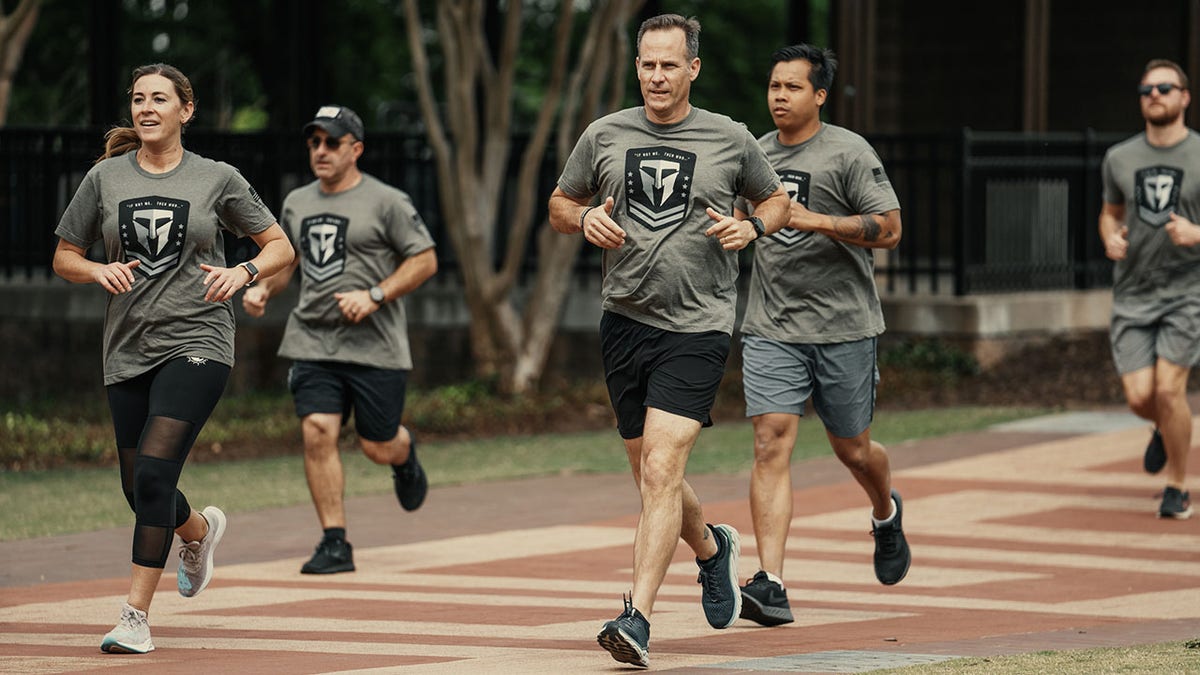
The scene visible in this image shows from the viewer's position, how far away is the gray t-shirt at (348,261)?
31.8 feet

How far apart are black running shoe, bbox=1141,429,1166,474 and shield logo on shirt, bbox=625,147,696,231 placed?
5.26 metres

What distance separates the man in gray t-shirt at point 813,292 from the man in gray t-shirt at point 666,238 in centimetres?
90

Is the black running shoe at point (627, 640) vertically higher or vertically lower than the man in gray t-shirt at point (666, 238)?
lower

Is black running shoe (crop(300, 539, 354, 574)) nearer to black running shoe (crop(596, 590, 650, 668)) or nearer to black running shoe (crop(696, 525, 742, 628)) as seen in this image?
black running shoe (crop(696, 525, 742, 628))

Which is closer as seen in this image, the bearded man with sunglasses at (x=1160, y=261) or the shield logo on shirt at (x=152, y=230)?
the shield logo on shirt at (x=152, y=230)

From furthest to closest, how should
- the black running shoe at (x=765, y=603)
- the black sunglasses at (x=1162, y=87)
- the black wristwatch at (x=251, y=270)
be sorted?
the black sunglasses at (x=1162, y=87) < the black running shoe at (x=765, y=603) < the black wristwatch at (x=251, y=270)

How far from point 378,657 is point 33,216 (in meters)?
13.2

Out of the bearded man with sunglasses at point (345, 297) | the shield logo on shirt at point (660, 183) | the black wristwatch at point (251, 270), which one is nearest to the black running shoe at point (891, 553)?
the shield logo on shirt at point (660, 183)

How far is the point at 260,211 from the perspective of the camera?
7.64 metres

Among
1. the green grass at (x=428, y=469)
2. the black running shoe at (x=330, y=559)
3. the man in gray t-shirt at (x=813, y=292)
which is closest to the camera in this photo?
the man in gray t-shirt at (x=813, y=292)

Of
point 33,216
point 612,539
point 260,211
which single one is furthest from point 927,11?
point 260,211

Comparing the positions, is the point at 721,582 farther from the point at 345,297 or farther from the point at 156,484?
the point at 345,297

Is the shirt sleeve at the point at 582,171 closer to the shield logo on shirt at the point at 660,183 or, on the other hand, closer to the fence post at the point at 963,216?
the shield logo on shirt at the point at 660,183

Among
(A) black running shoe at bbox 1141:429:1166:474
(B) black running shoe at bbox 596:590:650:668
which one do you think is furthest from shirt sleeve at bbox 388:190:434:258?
(A) black running shoe at bbox 1141:429:1166:474
